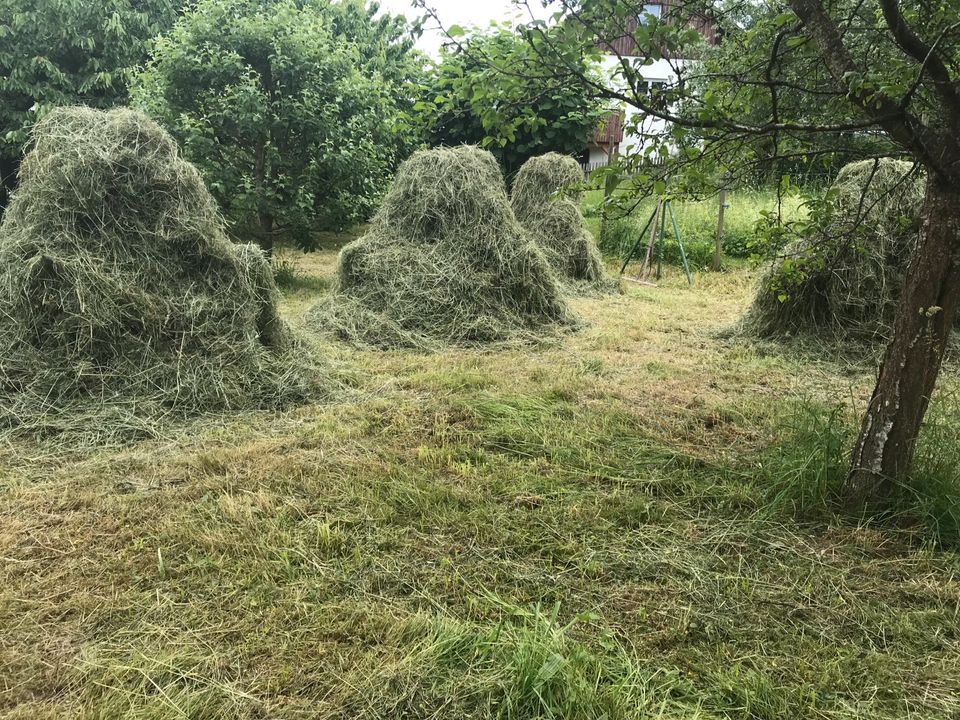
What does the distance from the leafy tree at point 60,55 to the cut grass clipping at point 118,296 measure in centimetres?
814

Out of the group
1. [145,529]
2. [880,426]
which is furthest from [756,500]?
[145,529]

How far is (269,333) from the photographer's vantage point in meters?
4.66

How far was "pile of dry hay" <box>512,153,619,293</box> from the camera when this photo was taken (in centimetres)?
988

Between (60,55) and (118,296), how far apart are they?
10.7m

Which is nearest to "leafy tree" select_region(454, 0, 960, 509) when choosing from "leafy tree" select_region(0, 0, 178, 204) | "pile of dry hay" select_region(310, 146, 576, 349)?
"pile of dry hay" select_region(310, 146, 576, 349)

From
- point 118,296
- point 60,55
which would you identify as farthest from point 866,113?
point 60,55

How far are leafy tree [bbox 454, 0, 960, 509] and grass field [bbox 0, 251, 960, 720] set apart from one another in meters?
0.34

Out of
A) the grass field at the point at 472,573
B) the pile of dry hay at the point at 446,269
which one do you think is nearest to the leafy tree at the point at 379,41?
the pile of dry hay at the point at 446,269

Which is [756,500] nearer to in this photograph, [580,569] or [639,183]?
[580,569]

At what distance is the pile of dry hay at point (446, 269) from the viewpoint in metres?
6.34

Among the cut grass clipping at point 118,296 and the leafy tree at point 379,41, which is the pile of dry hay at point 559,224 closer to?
the leafy tree at point 379,41

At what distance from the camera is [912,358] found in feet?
8.45

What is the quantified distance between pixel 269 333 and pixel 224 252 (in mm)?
662

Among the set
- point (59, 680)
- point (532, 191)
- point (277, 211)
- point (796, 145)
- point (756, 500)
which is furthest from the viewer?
point (532, 191)
